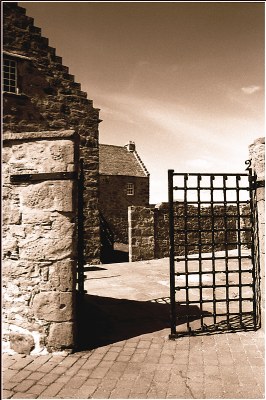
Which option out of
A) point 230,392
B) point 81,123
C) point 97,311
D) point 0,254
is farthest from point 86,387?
point 81,123

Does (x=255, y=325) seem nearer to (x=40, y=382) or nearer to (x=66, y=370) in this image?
(x=66, y=370)

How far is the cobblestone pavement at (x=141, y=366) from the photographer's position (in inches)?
126

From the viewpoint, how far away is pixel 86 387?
3297 millimetres

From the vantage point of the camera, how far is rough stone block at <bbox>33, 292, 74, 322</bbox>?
13.3ft

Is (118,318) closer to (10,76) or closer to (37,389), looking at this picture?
(37,389)

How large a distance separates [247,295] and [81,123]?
27.1 ft

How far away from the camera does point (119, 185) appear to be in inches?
1056

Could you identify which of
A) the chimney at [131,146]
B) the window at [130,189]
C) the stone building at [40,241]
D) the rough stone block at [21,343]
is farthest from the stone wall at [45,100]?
the chimney at [131,146]

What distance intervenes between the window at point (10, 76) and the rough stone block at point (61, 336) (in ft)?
28.6

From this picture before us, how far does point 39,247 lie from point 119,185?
22776mm

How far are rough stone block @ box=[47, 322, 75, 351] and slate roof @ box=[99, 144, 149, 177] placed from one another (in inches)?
887

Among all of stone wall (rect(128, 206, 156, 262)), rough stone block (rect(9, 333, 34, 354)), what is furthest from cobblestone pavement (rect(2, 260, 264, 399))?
stone wall (rect(128, 206, 156, 262))

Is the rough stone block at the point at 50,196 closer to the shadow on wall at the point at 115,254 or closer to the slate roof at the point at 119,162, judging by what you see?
the shadow on wall at the point at 115,254

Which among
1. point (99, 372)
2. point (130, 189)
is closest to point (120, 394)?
point (99, 372)
